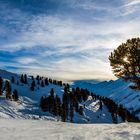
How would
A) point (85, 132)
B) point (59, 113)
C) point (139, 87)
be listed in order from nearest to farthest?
1. point (85, 132)
2. point (139, 87)
3. point (59, 113)

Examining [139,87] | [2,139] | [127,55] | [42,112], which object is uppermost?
[127,55]

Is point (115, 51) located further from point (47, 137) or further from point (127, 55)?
point (47, 137)

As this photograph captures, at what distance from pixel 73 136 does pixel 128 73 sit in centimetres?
2649

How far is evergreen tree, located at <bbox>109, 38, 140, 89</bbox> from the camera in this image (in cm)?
4728

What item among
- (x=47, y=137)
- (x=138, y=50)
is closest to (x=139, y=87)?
(x=138, y=50)

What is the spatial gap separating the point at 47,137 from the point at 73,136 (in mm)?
2050

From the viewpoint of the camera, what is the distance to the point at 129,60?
157ft

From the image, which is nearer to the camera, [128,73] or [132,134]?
[132,134]

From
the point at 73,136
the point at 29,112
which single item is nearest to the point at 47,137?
the point at 73,136

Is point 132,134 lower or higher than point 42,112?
higher

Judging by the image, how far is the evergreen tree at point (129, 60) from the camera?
4728 cm

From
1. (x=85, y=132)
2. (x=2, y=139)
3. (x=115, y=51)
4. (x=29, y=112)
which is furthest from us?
(x=29, y=112)

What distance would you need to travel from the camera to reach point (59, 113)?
14762cm

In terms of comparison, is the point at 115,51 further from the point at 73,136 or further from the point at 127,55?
the point at 73,136
